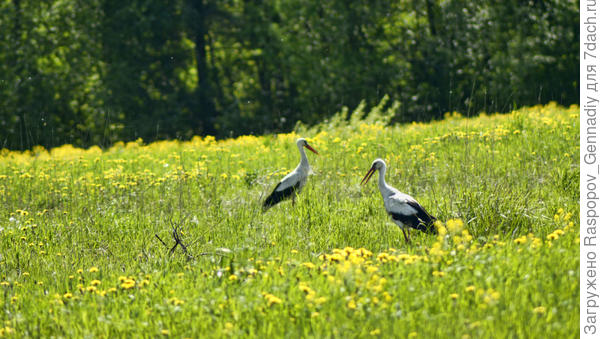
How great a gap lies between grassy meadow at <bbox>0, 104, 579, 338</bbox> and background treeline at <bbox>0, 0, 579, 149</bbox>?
26.1ft

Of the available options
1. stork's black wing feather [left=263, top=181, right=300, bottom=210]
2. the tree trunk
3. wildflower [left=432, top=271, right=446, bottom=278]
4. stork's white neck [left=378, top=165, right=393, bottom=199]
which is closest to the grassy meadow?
wildflower [left=432, top=271, right=446, bottom=278]

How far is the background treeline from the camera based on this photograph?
17625mm

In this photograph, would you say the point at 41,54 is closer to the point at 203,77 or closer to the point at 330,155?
the point at 203,77

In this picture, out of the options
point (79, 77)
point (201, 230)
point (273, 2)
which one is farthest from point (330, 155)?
point (79, 77)

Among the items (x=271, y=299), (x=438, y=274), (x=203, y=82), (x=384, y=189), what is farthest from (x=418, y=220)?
(x=203, y=82)

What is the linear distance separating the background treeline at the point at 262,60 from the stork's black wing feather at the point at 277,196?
11134 millimetres

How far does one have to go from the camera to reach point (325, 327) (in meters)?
3.47

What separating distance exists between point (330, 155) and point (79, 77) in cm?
1615

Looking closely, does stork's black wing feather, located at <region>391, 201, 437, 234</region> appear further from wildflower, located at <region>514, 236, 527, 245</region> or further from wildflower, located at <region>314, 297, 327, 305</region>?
wildflower, located at <region>314, 297, 327, 305</region>

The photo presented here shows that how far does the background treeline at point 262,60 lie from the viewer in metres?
17.6

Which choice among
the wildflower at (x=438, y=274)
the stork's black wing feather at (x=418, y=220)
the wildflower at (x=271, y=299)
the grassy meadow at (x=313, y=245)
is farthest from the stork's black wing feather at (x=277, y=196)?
the wildflower at (x=438, y=274)

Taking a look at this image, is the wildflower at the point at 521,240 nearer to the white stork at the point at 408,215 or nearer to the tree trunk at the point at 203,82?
the white stork at the point at 408,215
